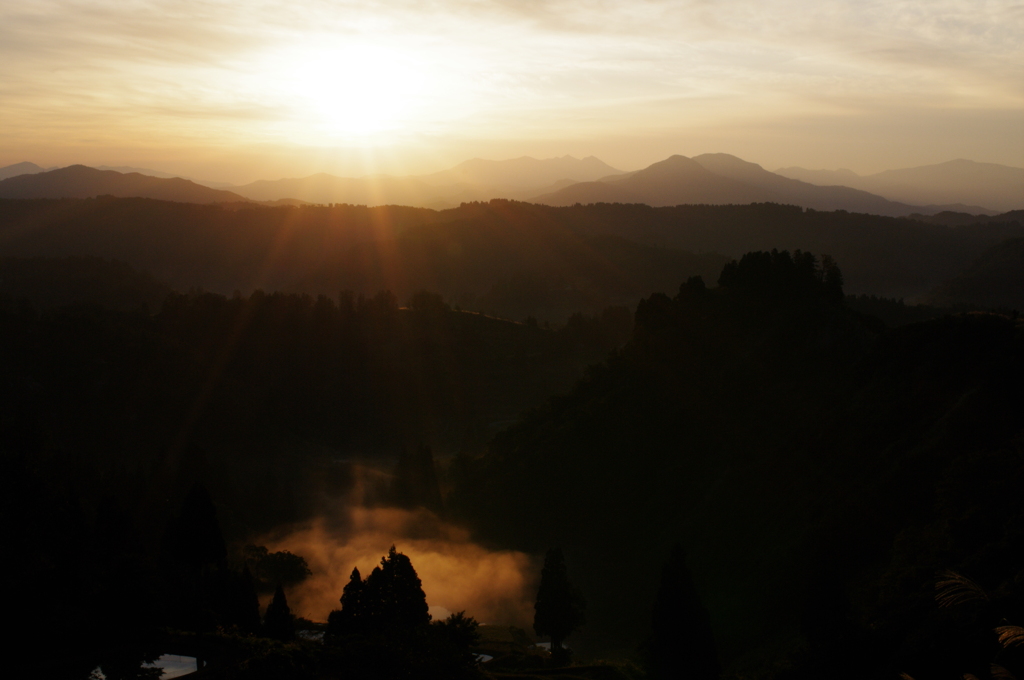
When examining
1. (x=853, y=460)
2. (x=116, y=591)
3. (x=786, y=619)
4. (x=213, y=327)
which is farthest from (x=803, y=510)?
(x=213, y=327)

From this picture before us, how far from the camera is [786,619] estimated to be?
3183 centimetres

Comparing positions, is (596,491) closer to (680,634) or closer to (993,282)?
(680,634)

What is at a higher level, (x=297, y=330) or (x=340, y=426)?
(x=297, y=330)

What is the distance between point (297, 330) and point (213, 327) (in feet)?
32.3

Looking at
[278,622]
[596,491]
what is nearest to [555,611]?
[278,622]

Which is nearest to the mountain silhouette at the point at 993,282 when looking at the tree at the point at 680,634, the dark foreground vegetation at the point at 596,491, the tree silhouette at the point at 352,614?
the dark foreground vegetation at the point at 596,491

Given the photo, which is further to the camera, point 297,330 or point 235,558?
point 297,330

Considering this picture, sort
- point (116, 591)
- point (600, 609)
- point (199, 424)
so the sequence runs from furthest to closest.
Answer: point (199, 424) → point (600, 609) → point (116, 591)

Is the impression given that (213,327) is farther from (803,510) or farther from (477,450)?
(803,510)

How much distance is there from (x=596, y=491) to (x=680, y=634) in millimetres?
20174

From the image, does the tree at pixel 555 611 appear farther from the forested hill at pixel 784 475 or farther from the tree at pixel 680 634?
the forested hill at pixel 784 475

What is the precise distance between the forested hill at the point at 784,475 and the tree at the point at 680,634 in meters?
2.27

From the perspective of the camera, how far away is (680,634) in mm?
27312

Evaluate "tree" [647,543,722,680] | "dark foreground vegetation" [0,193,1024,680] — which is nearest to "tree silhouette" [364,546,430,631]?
"dark foreground vegetation" [0,193,1024,680]
